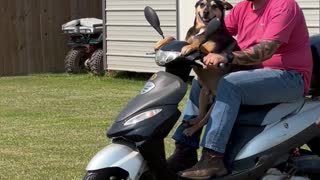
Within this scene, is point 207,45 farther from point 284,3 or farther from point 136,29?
point 136,29

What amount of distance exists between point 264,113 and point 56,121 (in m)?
4.28

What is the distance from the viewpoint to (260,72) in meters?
4.46

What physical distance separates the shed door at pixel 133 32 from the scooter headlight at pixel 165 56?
315 inches

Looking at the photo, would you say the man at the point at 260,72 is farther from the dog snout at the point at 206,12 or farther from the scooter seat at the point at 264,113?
the dog snout at the point at 206,12

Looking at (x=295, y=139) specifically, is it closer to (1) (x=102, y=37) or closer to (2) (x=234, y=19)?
(2) (x=234, y=19)

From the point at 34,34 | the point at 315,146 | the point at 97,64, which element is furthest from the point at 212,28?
the point at 34,34

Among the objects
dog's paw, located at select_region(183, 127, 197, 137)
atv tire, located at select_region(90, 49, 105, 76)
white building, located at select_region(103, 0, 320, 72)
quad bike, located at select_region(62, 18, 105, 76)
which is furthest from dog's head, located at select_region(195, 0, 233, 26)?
quad bike, located at select_region(62, 18, 105, 76)

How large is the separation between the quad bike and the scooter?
959cm

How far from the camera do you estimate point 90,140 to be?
7.13 metres

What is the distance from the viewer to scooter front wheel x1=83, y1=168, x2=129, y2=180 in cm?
407

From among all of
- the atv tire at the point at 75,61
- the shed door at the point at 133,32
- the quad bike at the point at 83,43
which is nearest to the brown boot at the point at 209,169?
the shed door at the point at 133,32

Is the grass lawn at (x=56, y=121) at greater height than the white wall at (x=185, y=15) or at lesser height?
lesser

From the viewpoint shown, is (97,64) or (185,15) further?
(97,64)

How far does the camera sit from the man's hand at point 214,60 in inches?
162
